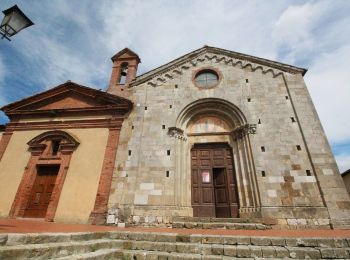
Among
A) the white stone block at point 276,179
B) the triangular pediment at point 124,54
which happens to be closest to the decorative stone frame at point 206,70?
the triangular pediment at point 124,54

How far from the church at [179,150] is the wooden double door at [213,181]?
0.04 meters

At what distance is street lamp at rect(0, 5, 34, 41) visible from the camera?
4.50m

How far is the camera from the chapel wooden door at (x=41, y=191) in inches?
373

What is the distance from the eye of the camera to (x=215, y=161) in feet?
33.0

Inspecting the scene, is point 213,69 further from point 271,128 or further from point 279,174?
point 279,174

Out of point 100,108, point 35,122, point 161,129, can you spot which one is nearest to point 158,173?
point 161,129

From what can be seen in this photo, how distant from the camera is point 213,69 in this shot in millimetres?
11781

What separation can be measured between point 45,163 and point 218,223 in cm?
869

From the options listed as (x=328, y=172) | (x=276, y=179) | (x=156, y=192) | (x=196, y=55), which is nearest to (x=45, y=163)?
(x=156, y=192)

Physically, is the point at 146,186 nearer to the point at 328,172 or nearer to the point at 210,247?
the point at 210,247

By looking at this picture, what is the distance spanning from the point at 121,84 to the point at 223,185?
806cm

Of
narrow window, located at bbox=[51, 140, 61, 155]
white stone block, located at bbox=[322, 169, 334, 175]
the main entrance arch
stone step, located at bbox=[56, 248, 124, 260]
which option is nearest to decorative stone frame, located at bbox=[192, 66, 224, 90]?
the main entrance arch

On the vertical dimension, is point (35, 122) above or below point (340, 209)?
above

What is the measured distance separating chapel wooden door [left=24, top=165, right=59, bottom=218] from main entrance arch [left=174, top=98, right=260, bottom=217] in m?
6.09
